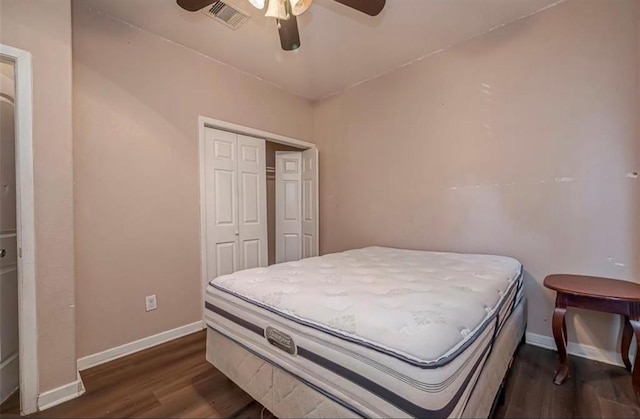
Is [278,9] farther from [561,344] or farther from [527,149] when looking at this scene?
[561,344]

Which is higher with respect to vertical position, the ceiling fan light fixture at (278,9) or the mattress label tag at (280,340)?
the ceiling fan light fixture at (278,9)

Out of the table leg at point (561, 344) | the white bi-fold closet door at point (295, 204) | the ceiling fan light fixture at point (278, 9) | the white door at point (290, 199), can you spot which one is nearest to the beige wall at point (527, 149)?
the table leg at point (561, 344)

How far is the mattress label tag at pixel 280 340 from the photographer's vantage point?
3.79 ft

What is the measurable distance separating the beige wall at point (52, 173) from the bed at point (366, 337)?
83 centimetres

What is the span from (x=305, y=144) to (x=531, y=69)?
2.34m

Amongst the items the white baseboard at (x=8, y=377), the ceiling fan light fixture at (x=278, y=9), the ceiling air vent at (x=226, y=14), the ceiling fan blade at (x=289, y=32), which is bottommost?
the white baseboard at (x=8, y=377)

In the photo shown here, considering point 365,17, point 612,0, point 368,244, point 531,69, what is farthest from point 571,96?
point 368,244

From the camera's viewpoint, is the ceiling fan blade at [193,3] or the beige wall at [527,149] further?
the beige wall at [527,149]

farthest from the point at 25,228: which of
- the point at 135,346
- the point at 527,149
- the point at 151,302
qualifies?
the point at 527,149

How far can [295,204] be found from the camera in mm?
3775

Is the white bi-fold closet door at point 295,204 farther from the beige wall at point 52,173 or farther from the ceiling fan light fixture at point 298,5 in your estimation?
the beige wall at point 52,173

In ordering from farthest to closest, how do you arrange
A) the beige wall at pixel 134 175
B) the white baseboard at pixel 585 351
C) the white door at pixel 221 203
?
the white door at pixel 221 203 → the beige wall at pixel 134 175 → the white baseboard at pixel 585 351

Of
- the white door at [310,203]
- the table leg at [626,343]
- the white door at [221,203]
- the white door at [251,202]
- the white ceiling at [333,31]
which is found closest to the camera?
the table leg at [626,343]

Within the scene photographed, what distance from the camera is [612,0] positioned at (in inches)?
74.6
